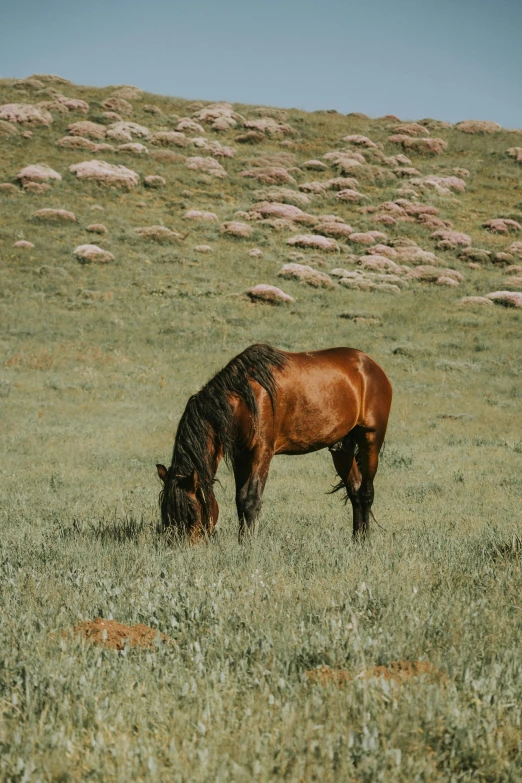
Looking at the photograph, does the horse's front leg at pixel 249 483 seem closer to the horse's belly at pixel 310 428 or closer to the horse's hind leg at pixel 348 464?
the horse's belly at pixel 310 428

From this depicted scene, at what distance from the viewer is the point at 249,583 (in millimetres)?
4664

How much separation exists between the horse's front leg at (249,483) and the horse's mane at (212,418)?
31cm

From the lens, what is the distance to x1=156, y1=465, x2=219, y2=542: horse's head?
600 cm

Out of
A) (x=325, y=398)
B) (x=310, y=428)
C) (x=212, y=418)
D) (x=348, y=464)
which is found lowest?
(x=348, y=464)

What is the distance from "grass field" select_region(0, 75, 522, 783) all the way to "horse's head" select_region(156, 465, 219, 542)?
0.29m

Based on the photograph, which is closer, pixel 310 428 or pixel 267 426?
pixel 267 426

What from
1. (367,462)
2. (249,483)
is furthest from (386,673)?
(367,462)

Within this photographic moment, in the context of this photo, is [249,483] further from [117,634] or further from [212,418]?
[117,634]

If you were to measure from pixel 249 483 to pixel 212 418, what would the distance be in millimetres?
912

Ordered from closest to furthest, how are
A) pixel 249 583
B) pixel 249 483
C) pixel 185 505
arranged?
pixel 249 583 < pixel 185 505 < pixel 249 483

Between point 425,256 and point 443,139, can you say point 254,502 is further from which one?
point 443,139

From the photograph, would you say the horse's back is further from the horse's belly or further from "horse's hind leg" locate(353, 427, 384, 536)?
"horse's hind leg" locate(353, 427, 384, 536)

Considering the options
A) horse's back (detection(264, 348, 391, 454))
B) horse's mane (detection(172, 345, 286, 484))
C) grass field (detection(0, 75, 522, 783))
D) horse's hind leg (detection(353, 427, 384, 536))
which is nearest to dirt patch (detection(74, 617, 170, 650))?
grass field (detection(0, 75, 522, 783))

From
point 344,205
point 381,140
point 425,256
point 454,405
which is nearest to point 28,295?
point 454,405
